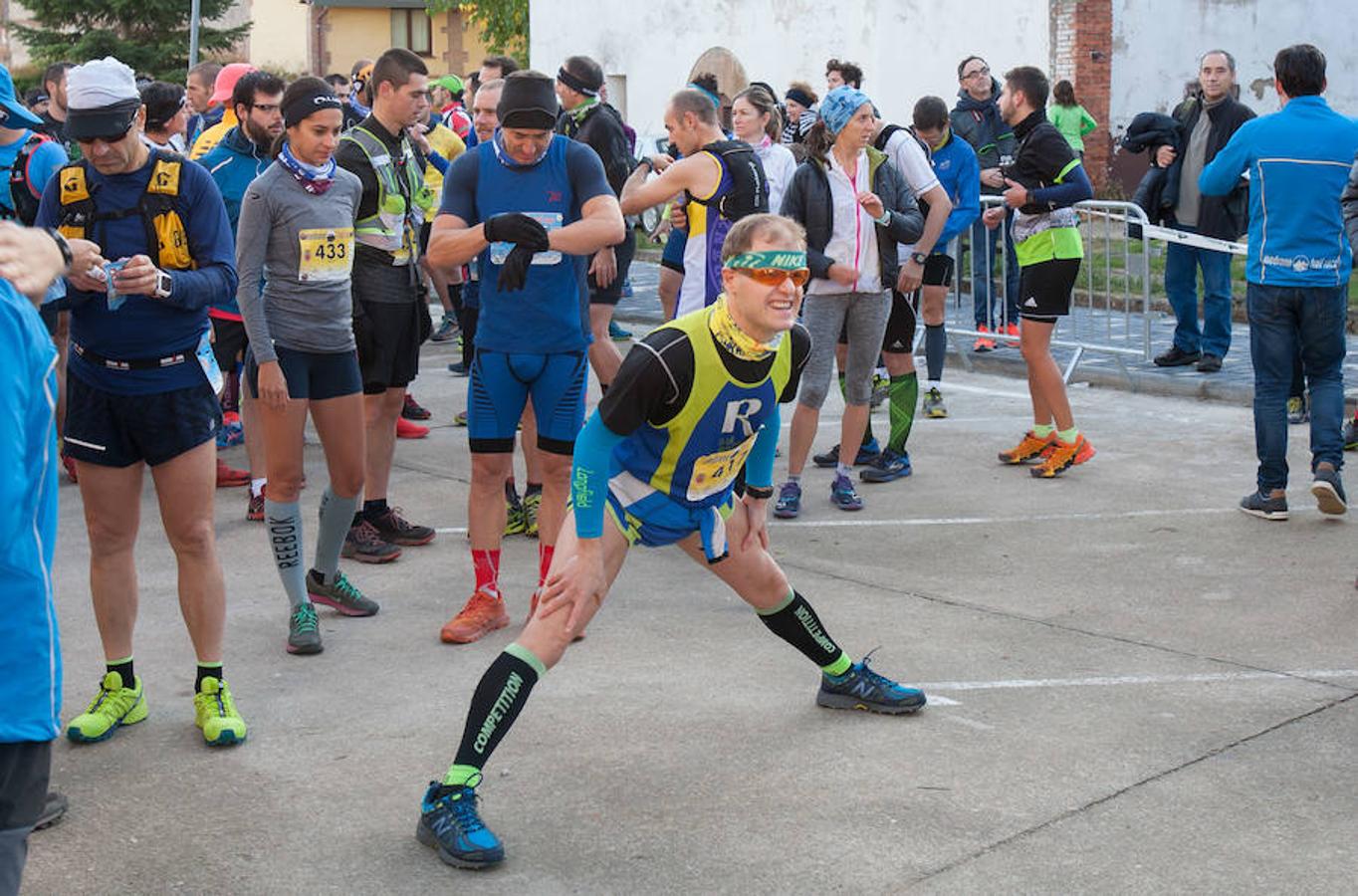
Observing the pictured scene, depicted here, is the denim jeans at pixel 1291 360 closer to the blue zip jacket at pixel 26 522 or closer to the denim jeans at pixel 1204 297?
the denim jeans at pixel 1204 297

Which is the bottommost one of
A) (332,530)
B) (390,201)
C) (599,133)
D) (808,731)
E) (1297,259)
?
(808,731)

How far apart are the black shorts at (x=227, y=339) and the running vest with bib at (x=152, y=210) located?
364cm

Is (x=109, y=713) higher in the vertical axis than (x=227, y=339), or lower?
lower

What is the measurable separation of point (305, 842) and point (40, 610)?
1778mm

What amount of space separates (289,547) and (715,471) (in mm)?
2089

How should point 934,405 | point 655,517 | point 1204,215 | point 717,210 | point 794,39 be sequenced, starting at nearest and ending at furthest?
point 655,517 < point 717,210 < point 934,405 < point 1204,215 < point 794,39

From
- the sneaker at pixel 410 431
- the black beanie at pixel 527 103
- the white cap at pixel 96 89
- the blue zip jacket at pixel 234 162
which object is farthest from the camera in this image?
the sneaker at pixel 410 431

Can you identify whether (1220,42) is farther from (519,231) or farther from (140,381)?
(140,381)

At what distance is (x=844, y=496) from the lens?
855 centimetres

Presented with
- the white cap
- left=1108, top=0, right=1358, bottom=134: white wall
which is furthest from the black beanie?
left=1108, top=0, right=1358, bottom=134: white wall

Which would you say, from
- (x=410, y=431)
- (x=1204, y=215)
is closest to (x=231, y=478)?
(x=410, y=431)

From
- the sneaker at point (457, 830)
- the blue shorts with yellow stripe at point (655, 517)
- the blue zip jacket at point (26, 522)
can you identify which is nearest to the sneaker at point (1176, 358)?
the blue shorts with yellow stripe at point (655, 517)

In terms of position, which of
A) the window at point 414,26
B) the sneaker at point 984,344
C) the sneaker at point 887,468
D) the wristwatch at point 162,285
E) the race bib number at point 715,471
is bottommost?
the sneaker at point 887,468

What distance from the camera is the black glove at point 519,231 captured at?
19.9 feet
